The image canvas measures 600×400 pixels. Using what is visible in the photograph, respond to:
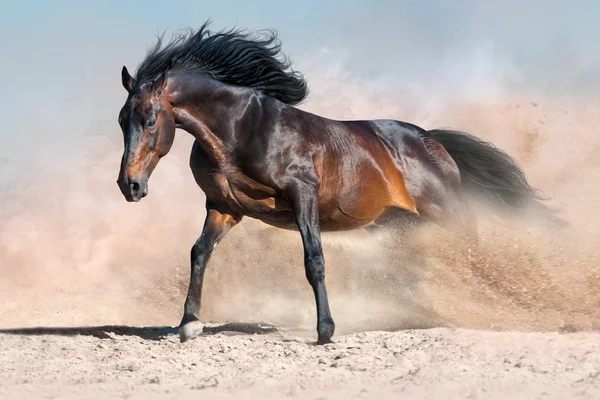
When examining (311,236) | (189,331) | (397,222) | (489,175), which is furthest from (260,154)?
(489,175)

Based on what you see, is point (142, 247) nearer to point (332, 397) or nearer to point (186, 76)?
point (186, 76)

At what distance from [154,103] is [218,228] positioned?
1.16 m

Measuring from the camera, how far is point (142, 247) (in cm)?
1244

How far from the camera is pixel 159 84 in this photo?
7461 millimetres

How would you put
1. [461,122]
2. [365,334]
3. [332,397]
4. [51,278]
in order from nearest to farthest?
1. [332,397]
2. [365,334]
3. [51,278]
4. [461,122]

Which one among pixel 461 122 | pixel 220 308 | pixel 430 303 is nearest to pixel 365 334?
pixel 430 303

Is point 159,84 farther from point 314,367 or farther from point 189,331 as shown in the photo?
point 314,367

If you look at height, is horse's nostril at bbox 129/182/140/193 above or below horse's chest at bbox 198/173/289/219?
below

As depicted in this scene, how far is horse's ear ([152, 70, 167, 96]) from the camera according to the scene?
7441 mm

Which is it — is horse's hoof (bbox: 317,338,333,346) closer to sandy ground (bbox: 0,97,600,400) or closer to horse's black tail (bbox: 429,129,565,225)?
sandy ground (bbox: 0,97,600,400)

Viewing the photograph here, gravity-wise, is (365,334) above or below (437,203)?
below

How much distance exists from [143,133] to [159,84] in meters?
0.42

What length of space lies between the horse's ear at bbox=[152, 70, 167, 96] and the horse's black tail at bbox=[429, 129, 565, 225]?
292 cm

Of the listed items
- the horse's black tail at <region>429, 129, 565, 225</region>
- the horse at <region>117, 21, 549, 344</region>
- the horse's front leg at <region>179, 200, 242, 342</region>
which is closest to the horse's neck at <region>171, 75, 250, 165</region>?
the horse at <region>117, 21, 549, 344</region>
